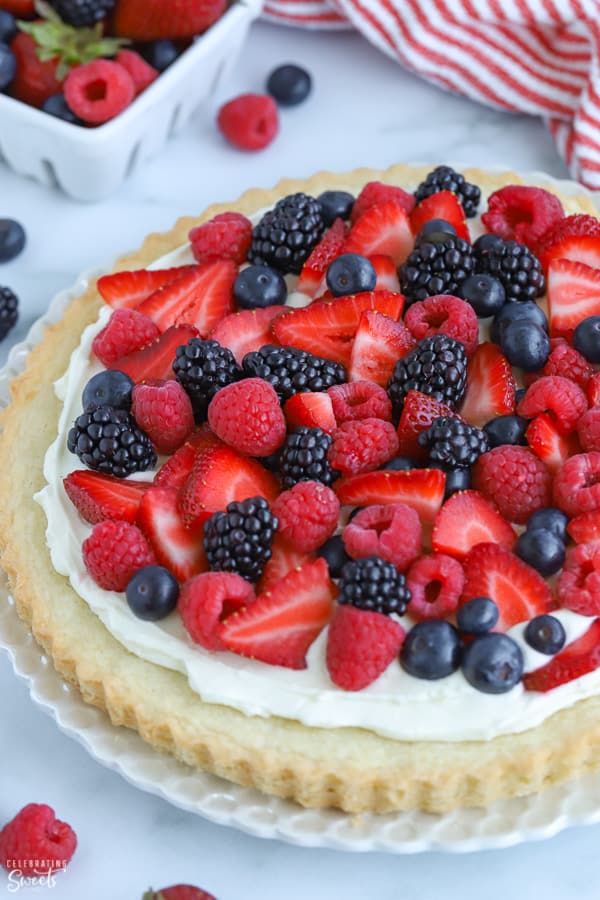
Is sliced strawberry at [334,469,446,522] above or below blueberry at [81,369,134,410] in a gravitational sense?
above

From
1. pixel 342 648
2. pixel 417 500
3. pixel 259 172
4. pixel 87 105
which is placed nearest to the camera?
pixel 342 648

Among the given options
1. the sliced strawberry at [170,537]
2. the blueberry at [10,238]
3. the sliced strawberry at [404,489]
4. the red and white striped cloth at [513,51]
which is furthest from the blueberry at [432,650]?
the blueberry at [10,238]

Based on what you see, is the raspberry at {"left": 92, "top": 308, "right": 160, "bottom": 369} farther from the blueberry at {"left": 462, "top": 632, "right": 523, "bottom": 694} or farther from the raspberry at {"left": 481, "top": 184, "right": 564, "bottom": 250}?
the blueberry at {"left": 462, "top": 632, "right": 523, "bottom": 694}

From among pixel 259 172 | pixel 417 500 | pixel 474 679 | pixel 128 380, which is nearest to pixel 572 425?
pixel 417 500

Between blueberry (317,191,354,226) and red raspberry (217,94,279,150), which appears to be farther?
red raspberry (217,94,279,150)

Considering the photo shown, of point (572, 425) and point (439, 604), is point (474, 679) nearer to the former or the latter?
point (439, 604)

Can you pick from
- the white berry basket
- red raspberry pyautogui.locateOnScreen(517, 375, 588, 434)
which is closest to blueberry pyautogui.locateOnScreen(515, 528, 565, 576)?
red raspberry pyautogui.locateOnScreen(517, 375, 588, 434)

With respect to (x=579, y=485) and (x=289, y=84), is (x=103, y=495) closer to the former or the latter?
(x=579, y=485)
